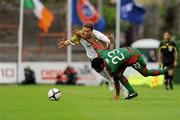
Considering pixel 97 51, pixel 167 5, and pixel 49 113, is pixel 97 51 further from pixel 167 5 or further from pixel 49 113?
pixel 167 5

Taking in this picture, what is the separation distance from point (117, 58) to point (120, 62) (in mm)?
134

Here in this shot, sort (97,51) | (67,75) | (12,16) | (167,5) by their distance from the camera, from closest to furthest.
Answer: (97,51) → (67,75) → (12,16) → (167,5)

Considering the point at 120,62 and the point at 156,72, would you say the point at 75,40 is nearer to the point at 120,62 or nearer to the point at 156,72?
the point at 120,62

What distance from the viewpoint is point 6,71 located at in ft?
125

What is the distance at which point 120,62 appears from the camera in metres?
19.9

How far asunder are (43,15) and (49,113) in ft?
76.9

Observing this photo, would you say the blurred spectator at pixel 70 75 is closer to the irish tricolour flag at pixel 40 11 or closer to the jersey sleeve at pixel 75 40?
the irish tricolour flag at pixel 40 11

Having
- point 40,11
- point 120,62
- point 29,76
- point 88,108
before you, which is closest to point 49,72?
point 29,76

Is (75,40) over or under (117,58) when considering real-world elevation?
over

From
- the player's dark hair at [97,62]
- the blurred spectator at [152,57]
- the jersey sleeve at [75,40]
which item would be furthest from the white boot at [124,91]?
the blurred spectator at [152,57]

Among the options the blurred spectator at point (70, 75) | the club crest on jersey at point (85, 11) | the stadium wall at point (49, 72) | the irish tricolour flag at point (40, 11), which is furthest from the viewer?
the club crest on jersey at point (85, 11)

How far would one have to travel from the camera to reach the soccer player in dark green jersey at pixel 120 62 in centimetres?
1984

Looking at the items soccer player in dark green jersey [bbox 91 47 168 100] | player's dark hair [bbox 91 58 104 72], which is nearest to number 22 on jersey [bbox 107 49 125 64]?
soccer player in dark green jersey [bbox 91 47 168 100]

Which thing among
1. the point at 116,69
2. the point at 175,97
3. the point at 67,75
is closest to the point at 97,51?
the point at 116,69
